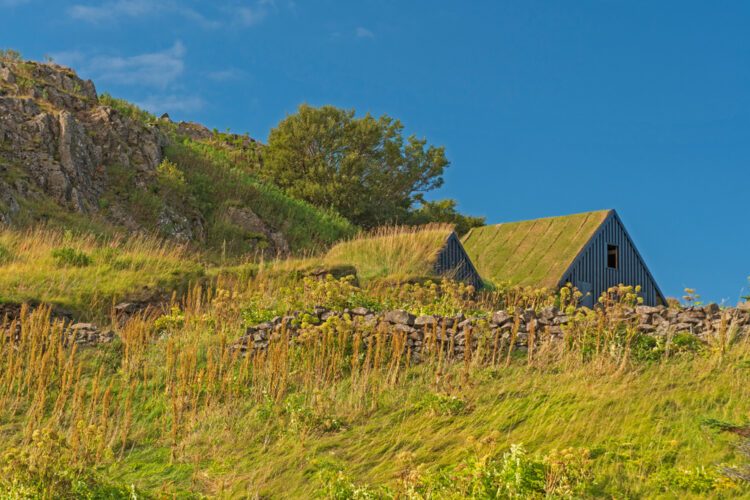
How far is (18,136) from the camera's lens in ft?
78.0

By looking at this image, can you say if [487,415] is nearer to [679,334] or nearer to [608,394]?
[608,394]

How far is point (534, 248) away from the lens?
23.0m

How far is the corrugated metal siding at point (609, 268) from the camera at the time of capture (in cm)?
2152

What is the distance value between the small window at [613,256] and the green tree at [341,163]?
51.3 feet

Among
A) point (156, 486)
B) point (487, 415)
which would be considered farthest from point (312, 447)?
point (487, 415)

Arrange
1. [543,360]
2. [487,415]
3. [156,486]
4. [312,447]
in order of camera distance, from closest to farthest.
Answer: [156,486], [312,447], [487,415], [543,360]

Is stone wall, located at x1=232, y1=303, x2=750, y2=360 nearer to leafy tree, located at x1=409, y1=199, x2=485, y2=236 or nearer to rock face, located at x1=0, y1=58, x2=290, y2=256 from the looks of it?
rock face, located at x1=0, y1=58, x2=290, y2=256

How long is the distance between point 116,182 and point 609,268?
69.9 ft

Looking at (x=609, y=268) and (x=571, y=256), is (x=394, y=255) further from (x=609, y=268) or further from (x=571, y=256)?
(x=609, y=268)

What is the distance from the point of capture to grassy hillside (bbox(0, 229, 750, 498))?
16.3 feet

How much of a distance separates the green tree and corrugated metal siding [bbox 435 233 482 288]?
51.8 ft

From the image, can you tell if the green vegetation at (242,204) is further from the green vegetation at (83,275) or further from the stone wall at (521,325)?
the stone wall at (521,325)

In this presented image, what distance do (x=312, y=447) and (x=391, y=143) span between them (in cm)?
3389

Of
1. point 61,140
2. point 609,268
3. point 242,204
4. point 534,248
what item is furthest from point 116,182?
point 609,268
